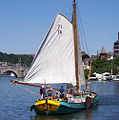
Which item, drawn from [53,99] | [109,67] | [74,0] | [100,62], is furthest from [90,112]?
[100,62]

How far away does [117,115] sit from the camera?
4516 cm

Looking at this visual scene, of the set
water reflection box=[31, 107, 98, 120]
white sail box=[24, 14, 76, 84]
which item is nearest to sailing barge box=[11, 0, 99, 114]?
white sail box=[24, 14, 76, 84]

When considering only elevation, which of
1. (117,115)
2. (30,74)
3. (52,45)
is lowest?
(117,115)

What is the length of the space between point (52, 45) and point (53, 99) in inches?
261

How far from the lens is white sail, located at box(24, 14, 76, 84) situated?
43.3 metres

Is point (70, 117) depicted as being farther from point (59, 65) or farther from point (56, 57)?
point (56, 57)

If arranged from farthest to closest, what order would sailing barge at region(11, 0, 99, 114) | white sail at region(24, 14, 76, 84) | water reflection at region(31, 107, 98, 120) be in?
white sail at region(24, 14, 76, 84), sailing barge at region(11, 0, 99, 114), water reflection at region(31, 107, 98, 120)

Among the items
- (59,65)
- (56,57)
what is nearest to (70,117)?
(59,65)

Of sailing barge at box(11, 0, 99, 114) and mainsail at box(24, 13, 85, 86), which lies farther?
mainsail at box(24, 13, 85, 86)

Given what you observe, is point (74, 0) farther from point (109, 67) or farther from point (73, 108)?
point (109, 67)

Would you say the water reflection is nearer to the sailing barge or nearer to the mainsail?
the sailing barge

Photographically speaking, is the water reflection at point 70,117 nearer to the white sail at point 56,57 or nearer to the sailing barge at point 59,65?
the sailing barge at point 59,65

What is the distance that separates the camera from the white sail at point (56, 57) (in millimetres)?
43344

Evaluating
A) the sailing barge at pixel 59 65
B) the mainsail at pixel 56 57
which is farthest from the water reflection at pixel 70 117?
the mainsail at pixel 56 57
